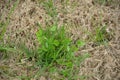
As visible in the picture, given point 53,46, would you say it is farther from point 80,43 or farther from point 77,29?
point 77,29

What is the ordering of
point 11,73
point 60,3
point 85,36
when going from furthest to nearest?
point 60,3
point 85,36
point 11,73

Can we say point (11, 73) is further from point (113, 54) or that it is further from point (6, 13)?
point (113, 54)

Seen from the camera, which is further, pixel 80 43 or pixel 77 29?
pixel 77 29

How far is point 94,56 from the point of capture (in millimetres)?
2012

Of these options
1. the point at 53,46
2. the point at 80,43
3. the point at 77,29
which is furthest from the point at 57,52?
the point at 77,29

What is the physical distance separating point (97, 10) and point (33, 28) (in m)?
0.53

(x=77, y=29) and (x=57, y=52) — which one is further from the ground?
(x=77, y=29)

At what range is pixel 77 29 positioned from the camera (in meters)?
2.12

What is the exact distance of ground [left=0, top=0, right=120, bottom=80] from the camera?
194cm

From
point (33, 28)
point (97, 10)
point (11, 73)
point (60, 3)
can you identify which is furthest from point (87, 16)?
point (11, 73)

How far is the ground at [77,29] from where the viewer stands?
6.38 ft

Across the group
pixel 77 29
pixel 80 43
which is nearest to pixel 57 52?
pixel 80 43

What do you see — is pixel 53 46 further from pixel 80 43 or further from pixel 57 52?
pixel 80 43

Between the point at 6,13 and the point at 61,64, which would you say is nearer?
the point at 61,64
